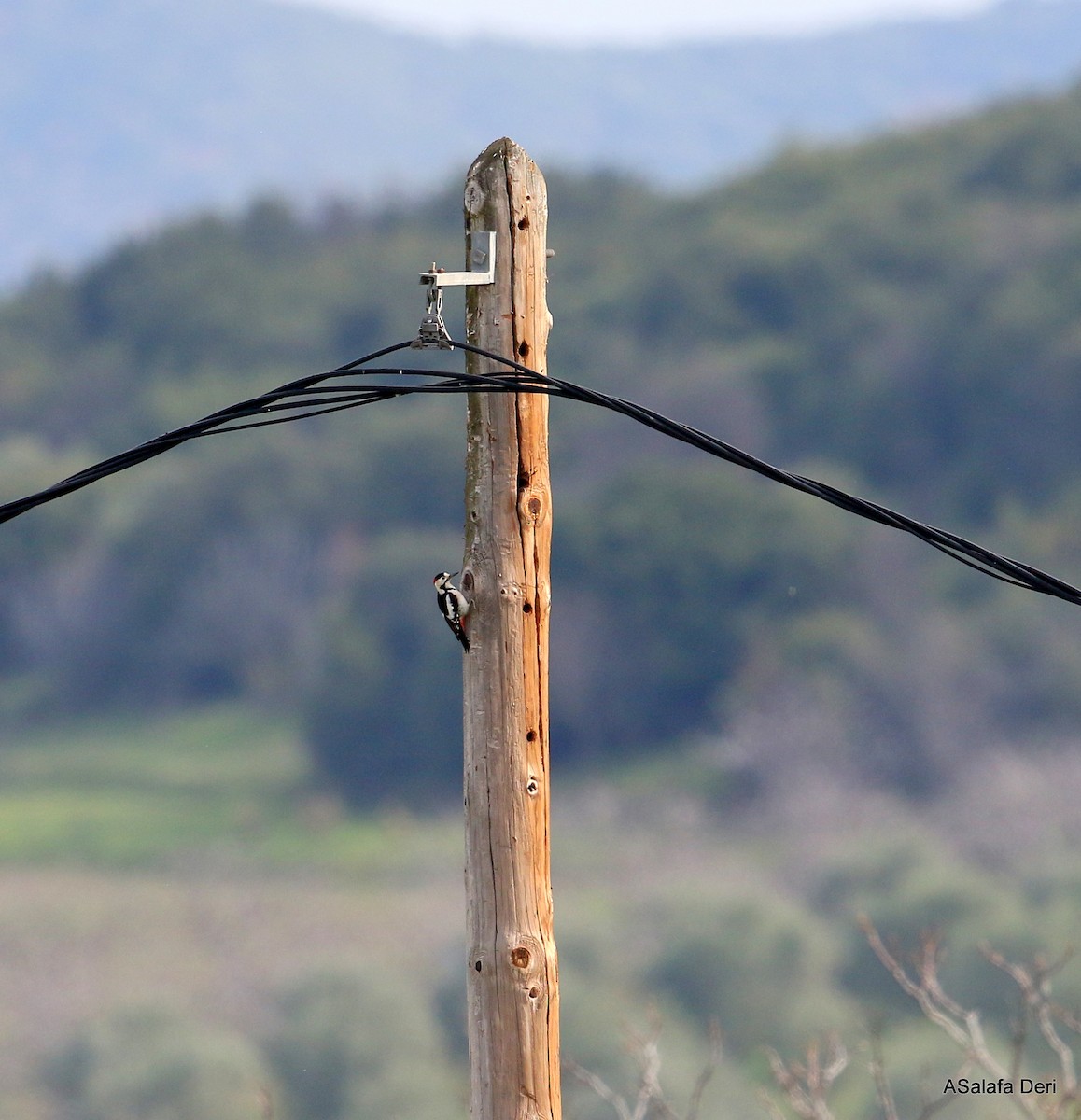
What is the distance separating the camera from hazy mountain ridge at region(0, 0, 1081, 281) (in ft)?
509

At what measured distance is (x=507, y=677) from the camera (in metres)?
4.95

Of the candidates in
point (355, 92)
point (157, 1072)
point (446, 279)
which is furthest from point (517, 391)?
point (355, 92)

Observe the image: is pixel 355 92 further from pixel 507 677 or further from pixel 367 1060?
pixel 507 677

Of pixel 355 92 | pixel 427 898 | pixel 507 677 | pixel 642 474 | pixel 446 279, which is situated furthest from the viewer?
pixel 355 92

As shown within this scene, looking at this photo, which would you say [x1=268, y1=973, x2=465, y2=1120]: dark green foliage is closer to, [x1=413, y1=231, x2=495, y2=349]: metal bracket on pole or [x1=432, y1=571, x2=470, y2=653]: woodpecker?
[x1=432, y1=571, x2=470, y2=653]: woodpecker

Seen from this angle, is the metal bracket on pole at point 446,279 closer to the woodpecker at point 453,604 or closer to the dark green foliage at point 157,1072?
the woodpecker at point 453,604

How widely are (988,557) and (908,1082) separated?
1699cm

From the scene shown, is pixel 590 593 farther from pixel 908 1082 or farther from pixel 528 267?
pixel 528 267

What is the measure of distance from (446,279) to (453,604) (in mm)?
863

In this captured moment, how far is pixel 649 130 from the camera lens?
547 feet

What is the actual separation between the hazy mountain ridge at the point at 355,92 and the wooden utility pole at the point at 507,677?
465ft

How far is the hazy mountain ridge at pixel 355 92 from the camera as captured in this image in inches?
6102

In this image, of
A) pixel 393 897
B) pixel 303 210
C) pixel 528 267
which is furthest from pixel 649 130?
pixel 528 267

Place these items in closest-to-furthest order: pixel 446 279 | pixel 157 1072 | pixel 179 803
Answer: pixel 446 279 < pixel 157 1072 < pixel 179 803
